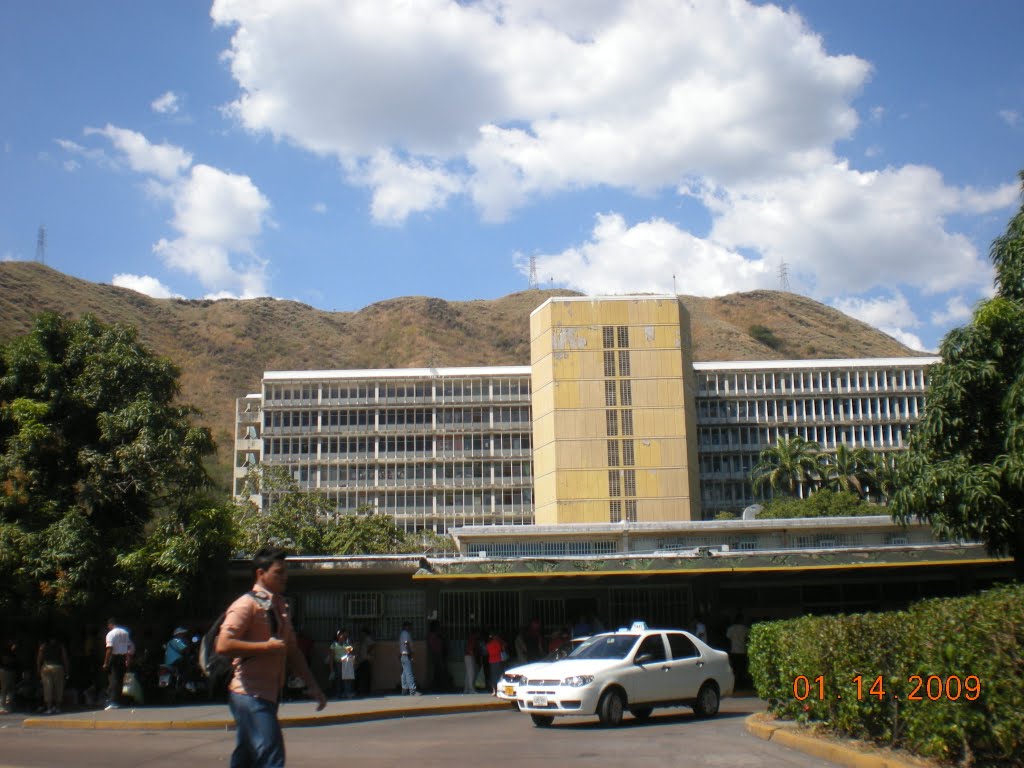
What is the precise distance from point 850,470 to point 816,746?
75.4 m

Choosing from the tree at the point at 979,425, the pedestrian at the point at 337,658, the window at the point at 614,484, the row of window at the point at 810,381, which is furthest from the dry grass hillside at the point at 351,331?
the tree at the point at 979,425

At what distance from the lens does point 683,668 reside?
1672 cm

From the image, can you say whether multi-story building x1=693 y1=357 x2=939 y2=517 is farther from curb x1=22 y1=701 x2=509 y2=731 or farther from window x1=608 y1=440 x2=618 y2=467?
curb x1=22 y1=701 x2=509 y2=731

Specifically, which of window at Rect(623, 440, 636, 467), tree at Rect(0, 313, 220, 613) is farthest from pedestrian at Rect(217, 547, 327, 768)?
window at Rect(623, 440, 636, 467)

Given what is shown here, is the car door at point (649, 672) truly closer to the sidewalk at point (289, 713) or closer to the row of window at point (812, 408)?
the sidewalk at point (289, 713)

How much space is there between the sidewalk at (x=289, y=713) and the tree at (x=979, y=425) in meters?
9.53

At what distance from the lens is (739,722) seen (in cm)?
1605

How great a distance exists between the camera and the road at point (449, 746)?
38.7 feet

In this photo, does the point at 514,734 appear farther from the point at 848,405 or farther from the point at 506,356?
the point at 506,356

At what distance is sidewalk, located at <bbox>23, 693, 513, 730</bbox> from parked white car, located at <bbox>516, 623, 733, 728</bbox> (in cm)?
352

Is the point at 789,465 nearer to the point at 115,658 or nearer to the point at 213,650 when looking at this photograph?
the point at 115,658

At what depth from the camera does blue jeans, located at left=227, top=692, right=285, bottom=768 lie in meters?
6.24

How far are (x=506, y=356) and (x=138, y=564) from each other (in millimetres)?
135750

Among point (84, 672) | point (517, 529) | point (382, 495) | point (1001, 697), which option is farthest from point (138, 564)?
point (382, 495)
